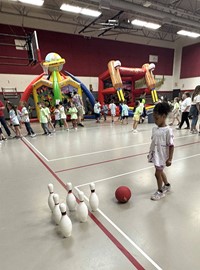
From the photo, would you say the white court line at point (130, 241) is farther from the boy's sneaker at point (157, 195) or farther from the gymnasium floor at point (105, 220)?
the boy's sneaker at point (157, 195)

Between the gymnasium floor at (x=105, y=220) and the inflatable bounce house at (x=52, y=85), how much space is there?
666 centimetres

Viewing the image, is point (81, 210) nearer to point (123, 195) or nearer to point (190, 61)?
point (123, 195)

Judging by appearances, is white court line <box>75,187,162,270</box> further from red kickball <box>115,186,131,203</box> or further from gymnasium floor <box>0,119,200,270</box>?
red kickball <box>115,186,131,203</box>

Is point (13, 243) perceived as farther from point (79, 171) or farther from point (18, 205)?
point (79, 171)

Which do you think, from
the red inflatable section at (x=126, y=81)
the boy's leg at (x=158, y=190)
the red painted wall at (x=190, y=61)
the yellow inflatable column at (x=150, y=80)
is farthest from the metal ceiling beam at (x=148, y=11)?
the boy's leg at (x=158, y=190)

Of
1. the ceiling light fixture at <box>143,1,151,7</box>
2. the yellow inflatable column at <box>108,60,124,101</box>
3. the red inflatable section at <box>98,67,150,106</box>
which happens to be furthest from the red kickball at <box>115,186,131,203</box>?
the ceiling light fixture at <box>143,1,151,7</box>

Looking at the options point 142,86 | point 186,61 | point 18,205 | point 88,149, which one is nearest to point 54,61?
point 88,149

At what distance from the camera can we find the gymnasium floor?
1707mm

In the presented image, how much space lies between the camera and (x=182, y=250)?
5.82ft

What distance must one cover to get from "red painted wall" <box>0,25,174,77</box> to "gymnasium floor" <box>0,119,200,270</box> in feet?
38.5

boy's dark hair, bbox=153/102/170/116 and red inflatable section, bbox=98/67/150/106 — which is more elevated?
red inflatable section, bbox=98/67/150/106

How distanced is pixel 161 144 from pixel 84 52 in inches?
589

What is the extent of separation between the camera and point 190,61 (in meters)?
19.0

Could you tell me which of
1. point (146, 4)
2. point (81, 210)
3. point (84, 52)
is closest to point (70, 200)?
point (81, 210)
